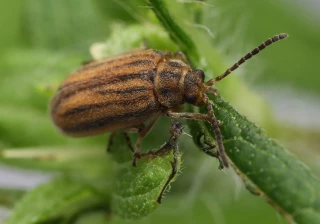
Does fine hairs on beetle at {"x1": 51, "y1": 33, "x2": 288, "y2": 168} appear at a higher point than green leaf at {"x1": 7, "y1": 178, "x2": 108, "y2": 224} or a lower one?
higher

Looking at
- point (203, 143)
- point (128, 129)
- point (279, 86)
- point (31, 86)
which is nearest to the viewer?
point (203, 143)

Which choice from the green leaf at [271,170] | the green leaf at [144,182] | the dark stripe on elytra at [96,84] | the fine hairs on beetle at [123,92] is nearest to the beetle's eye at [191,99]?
the fine hairs on beetle at [123,92]

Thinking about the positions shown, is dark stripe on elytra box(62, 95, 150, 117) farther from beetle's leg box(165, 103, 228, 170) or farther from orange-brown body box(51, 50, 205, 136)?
beetle's leg box(165, 103, 228, 170)


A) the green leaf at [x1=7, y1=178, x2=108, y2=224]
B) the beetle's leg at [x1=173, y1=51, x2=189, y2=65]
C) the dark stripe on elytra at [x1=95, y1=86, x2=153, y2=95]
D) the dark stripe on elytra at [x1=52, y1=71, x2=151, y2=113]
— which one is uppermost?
the dark stripe on elytra at [x1=52, y1=71, x2=151, y2=113]

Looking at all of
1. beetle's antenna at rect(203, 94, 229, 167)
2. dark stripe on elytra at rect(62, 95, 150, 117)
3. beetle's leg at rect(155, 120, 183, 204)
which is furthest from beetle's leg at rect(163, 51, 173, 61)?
beetle's antenna at rect(203, 94, 229, 167)

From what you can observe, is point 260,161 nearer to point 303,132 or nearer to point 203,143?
point 203,143

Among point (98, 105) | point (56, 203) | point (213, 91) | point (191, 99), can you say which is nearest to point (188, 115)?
point (213, 91)

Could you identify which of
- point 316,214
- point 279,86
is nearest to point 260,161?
point 316,214
